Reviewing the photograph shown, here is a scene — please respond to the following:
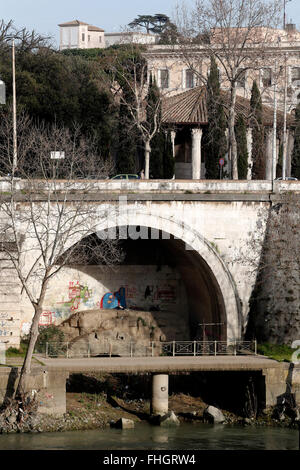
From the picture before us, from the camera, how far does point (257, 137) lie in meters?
59.0

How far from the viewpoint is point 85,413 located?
3844 centimetres

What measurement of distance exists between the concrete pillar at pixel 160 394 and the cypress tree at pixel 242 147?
64.0 ft

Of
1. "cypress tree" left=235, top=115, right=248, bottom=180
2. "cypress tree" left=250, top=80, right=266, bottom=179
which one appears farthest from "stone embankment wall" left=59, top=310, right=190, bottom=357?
"cypress tree" left=250, top=80, right=266, bottom=179

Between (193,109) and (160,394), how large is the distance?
24.8 meters

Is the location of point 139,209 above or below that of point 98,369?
above

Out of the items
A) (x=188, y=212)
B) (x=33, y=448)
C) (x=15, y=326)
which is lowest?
(x=33, y=448)

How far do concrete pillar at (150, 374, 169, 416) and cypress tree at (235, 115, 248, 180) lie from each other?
19513mm

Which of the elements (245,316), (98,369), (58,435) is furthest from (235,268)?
(58,435)

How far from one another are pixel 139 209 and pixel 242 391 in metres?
9.35

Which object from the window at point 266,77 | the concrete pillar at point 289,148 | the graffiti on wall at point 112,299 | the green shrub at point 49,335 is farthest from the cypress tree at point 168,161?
the green shrub at point 49,335

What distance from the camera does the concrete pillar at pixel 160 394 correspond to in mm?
39094

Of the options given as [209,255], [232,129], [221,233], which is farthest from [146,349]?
[232,129]

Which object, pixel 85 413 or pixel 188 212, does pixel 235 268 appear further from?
pixel 85 413

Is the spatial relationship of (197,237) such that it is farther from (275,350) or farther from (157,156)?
(157,156)
